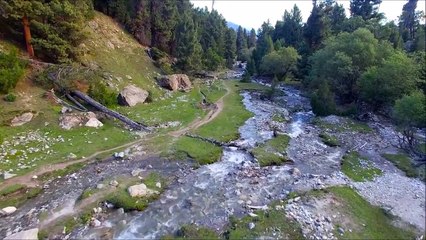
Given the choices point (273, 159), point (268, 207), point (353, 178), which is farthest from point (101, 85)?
point (353, 178)

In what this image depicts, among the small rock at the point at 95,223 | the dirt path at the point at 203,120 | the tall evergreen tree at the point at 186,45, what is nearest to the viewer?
the small rock at the point at 95,223

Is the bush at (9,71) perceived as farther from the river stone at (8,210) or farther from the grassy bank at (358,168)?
the grassy bank at (358,168)

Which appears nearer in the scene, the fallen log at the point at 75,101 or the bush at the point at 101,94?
the fallen log at the point at 75,101

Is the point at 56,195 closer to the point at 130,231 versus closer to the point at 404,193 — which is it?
the point at 130,231

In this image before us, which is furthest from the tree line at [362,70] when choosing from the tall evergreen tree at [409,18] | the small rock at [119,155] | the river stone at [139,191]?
the small rock at [119,155]

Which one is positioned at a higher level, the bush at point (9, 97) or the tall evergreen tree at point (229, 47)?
the tall evergreen tree at point (229, 47)

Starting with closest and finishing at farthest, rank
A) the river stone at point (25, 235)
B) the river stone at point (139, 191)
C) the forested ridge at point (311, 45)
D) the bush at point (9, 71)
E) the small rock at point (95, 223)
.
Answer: the river stone at point (25, 235), the small rock at point (95, 223), the river stone at point (139, 191), the bush at point (9, 71), the forested ridge at point (311, 45)

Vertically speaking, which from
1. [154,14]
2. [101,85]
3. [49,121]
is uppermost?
[154,14]
